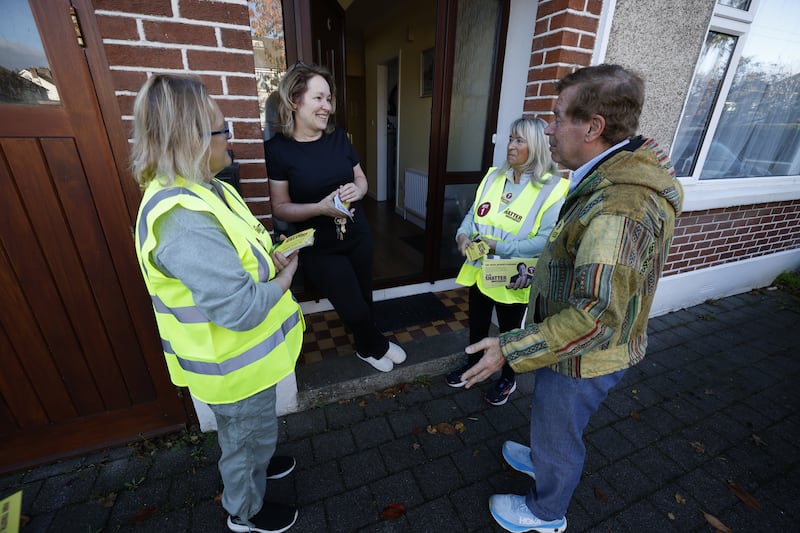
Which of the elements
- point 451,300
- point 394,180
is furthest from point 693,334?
point 394,180

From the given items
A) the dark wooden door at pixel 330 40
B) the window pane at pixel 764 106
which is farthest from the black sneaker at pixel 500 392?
the window pane at pixel 764 106

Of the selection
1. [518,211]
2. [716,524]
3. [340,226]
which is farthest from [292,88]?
[716,524]

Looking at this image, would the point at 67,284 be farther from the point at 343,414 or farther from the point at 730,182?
the point at 730,182

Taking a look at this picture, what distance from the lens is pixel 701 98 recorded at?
3424 millimetres

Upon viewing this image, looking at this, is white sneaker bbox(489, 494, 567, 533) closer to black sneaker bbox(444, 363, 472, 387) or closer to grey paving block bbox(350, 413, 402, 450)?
grey paving block bbox(350, 413, 402, 450)

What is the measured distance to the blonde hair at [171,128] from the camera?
43.4 inches

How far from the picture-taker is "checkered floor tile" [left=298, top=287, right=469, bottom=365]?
291cm

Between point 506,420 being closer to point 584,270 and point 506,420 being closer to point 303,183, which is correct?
point 584,270

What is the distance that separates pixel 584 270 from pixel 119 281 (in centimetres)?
221

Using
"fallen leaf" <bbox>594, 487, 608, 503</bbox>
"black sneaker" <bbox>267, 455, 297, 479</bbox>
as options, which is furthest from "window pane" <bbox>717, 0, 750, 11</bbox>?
"black sneaker" <bbox>267, 455, 297, 479</bbox>

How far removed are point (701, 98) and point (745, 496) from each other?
11.1 ft

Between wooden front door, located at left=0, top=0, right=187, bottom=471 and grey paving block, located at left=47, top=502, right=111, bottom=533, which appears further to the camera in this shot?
grey paving block, located at left=47, top=502, right=111, bottom=533

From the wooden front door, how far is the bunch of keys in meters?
1.07

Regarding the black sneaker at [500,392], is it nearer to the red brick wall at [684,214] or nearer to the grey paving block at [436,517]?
the grey paving block at [436,517]
